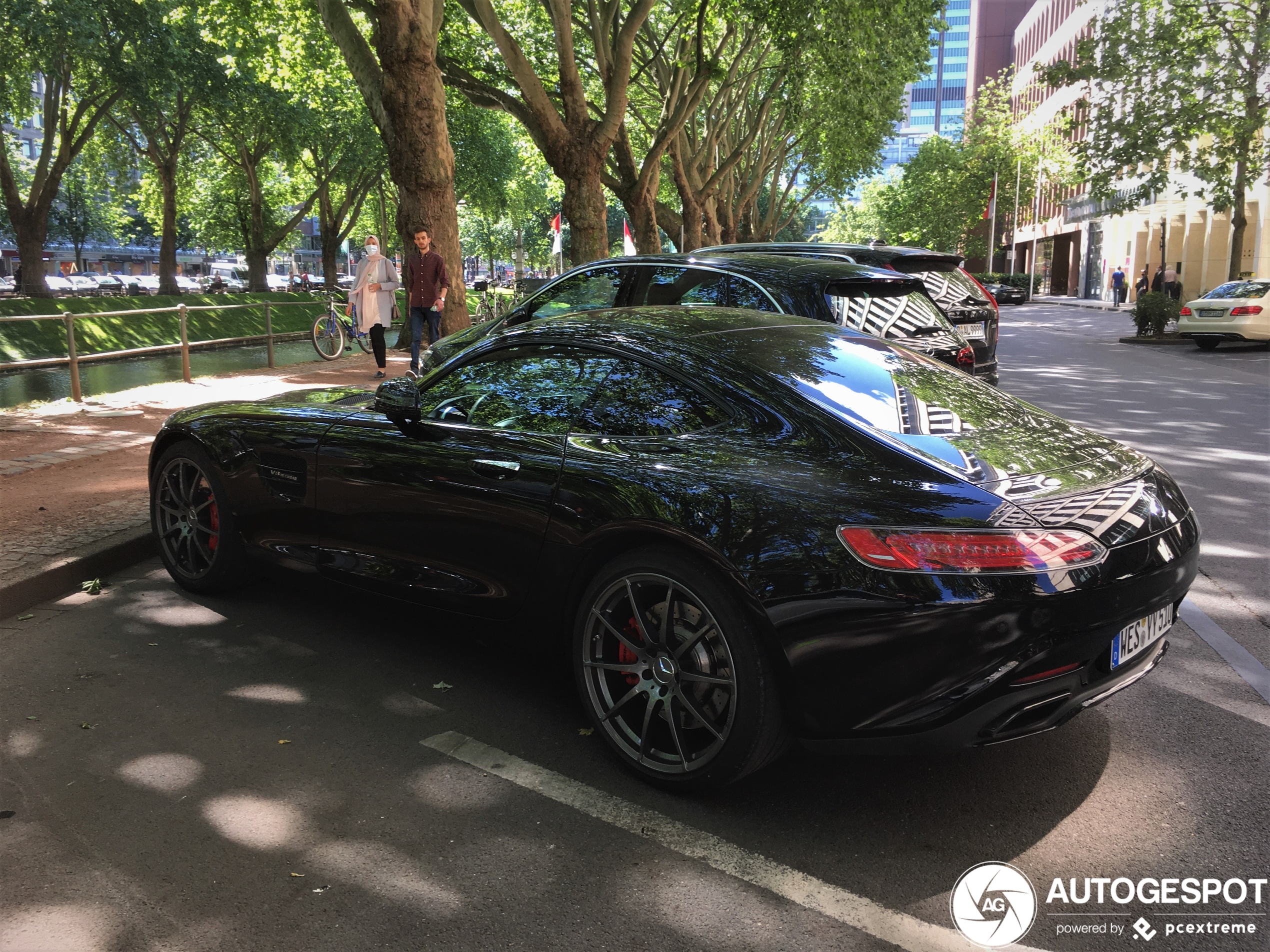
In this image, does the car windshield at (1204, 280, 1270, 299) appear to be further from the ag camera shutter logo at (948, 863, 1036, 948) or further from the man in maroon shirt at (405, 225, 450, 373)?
the ag camera shutter logo at (948, 863, 1036, 948)

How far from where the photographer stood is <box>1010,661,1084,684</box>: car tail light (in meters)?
2.81

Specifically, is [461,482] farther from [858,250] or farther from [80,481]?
[80,481]

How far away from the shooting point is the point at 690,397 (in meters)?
3.49

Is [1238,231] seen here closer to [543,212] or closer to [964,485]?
[964,485]

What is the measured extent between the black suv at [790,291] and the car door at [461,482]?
1833mm

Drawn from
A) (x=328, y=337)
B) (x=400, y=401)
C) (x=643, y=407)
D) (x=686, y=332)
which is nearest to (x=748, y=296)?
(x=686, y=332)

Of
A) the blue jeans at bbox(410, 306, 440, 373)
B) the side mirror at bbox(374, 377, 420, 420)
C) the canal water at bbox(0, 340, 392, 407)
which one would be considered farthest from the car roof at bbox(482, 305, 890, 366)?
the canal water at bbox(0, 340, 392, 407)

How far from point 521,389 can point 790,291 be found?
9.67 ft

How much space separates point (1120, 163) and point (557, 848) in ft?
96.0

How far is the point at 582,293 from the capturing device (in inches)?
319

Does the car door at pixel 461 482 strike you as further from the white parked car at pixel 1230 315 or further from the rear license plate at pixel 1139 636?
the white parked car at pixel 1230 315

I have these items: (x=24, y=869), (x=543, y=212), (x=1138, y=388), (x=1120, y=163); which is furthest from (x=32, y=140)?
(x=24, y=869)

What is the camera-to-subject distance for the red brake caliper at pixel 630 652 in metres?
3.38

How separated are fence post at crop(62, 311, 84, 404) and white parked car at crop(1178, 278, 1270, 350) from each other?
20.6 meters
